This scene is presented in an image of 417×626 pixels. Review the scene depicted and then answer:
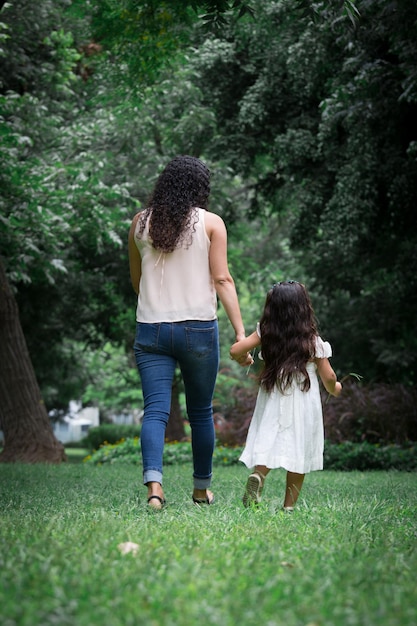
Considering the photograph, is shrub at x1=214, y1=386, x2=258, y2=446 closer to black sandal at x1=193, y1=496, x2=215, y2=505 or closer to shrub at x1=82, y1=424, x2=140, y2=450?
black sandal at x1=193, y1=496, x2=215, y2=505

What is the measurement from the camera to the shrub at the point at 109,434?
30078 millimetres

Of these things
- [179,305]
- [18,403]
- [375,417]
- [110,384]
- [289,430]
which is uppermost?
[179,305]

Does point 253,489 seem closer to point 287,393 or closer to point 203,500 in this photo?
point 203,500

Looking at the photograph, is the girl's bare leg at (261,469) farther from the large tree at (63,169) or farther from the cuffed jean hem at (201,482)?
the large tree at (63,169)

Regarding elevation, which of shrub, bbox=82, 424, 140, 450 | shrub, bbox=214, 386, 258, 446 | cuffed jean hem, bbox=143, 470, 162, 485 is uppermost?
cuffed jean hem, bbox=143, 470, 162, 485

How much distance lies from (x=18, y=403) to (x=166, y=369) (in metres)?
8.03

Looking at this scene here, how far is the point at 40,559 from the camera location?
2.60 metres

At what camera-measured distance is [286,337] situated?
4984 mm

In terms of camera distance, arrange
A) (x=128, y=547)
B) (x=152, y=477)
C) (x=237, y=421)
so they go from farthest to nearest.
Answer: (x=237, y=421) → (x=152, y=477) → (x=128, y=547)

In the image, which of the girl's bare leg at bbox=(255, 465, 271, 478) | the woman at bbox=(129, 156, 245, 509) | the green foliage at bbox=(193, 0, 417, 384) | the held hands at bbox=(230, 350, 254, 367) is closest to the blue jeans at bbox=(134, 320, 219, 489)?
the woman at bbox=(129, 156, 245, 509)

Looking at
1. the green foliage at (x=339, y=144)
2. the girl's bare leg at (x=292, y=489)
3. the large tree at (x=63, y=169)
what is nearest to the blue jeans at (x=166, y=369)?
the girl's bare leg at (x=292, y=489)

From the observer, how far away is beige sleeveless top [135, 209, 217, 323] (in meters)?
4.75

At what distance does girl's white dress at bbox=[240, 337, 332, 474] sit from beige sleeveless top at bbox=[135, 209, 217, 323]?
2.19 ft

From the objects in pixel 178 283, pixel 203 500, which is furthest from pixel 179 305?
pixel 203 500
